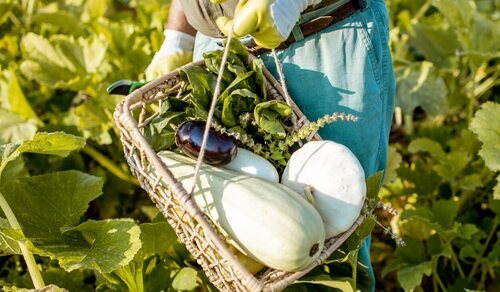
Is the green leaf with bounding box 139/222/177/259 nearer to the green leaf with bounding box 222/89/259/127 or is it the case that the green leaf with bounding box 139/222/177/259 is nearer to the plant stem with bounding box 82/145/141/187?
the green leaf with bounding box 222/89/259/127

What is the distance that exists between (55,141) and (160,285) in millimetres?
554

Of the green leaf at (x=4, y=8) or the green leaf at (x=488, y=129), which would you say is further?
the green leaf at (x=4, y=8)

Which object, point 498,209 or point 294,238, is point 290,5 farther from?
point 498,209

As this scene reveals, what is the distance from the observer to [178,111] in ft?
5.25

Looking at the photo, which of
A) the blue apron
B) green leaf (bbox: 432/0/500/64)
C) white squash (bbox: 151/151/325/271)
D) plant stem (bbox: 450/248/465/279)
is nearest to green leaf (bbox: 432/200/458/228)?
plant stem (bbox: 450/248/465/279)

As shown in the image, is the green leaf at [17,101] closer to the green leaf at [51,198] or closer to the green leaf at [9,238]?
the green leaf at [51,198]

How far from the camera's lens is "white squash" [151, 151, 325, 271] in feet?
4.31

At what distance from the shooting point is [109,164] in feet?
8.88

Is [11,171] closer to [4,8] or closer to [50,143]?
[50,143]

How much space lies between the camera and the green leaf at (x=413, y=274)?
196cm

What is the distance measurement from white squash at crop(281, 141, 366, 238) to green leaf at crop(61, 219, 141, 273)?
43 cm

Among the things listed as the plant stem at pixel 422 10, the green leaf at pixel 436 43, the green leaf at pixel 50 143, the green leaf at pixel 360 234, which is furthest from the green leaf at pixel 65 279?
the plant stem at pixel 422 10

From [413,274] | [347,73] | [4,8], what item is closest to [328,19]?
[347,73]

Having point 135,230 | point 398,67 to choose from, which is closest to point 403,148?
point 398,67
